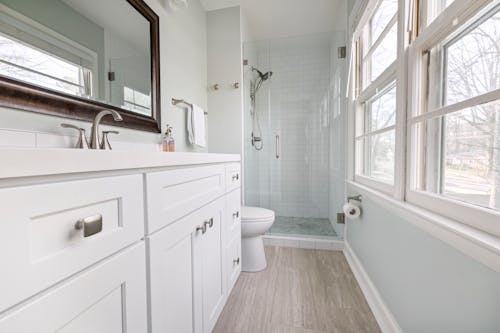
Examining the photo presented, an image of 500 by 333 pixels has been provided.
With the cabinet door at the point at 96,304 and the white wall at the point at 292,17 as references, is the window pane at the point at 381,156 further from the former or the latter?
the white wall at the point at 292,17

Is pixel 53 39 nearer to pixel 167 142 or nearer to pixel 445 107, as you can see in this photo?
pixel 167 142

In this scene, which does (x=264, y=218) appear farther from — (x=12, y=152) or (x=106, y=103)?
(x=12, y=152)

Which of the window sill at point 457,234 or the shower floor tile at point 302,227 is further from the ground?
the window sill at point 457,234

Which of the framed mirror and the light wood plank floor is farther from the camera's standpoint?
the light wood plank floor

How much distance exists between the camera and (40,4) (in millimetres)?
875

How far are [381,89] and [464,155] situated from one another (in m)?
0.81

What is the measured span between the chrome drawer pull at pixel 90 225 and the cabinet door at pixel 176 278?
0.65 ft

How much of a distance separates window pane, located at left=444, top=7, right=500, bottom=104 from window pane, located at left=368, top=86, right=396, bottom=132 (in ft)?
1.42

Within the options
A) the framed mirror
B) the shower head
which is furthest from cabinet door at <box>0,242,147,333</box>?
the shower head

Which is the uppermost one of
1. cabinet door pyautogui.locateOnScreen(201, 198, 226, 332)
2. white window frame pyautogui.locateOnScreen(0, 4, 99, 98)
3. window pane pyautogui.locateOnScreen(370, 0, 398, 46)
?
window pane pyautogui.locateOnScreen(370, 0, 398, 46)

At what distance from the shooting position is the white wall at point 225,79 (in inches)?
91.0

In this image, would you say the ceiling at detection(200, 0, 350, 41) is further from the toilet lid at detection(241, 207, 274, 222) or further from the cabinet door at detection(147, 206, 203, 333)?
the cabinet door at detection(147, 206, 203, 333)

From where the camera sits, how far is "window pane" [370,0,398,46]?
52.7 inches

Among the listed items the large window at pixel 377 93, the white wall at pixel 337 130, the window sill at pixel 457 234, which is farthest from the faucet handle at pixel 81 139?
the white wall at pixel 337 130
